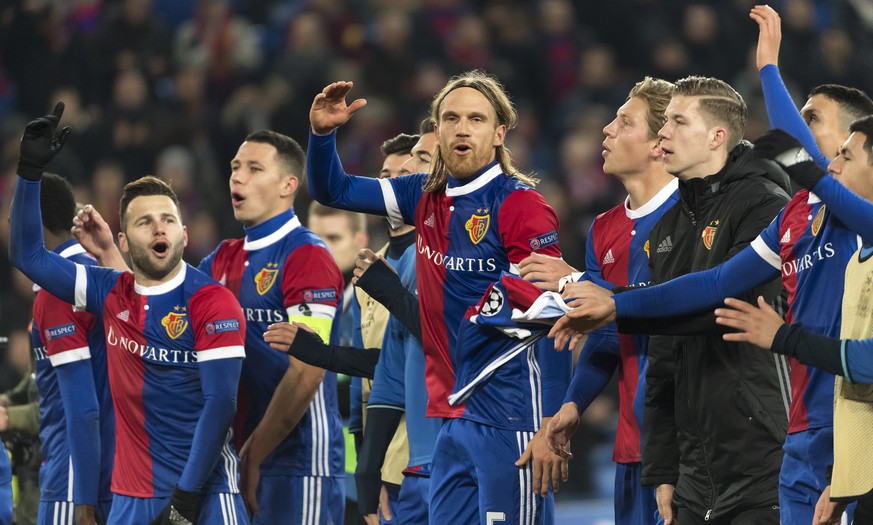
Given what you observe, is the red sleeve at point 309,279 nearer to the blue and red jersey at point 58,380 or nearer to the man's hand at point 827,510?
the blue and red jersey at point 58,380

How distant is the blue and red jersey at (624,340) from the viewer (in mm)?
5277

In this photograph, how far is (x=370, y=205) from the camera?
216 inches

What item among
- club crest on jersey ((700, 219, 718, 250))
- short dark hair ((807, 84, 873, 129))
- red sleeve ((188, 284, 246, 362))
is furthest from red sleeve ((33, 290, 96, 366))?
short dark hair ((807, 84, 873, 129))

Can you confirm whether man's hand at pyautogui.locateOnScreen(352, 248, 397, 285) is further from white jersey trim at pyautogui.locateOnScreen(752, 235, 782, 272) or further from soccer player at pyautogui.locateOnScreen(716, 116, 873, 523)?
soccer player at pyautogui.locateOnScreen(716, 116, 873, 523)

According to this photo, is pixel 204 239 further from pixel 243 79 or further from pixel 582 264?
pixel 582 264

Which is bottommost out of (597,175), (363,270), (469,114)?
(363,270)

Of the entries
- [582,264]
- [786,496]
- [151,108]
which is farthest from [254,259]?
[151,108]

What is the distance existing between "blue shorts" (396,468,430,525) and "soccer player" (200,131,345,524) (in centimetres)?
64

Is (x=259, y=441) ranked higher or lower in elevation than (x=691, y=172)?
lower

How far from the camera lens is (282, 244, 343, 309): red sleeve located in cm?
636

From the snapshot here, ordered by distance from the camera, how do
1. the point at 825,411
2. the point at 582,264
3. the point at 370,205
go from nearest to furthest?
the point at 825,411, the point at 370,205, the point at 582,264

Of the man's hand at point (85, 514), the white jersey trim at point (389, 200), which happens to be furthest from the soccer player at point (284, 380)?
the white jersey trim at point (389, 200)

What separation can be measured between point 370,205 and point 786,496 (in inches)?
84.5

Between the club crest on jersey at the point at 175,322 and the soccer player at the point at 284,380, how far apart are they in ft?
2.26
